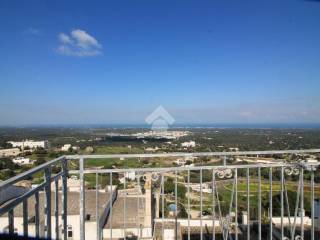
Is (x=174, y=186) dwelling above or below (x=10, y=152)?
below

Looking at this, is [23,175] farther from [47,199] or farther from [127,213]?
[127,213]

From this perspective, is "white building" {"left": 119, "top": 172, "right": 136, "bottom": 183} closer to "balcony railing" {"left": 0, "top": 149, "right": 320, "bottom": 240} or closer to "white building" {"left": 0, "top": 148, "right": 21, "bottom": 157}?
"balcony railing" {"left": 0, "top": 149, "right": 320, "bottom": 240}

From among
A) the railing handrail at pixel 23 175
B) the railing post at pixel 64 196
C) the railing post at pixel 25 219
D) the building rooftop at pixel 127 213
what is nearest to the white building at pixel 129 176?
the building rooftop at pixel 127 213

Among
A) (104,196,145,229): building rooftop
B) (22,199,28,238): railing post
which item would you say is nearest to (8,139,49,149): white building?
(104,196,145,229): building rooftop

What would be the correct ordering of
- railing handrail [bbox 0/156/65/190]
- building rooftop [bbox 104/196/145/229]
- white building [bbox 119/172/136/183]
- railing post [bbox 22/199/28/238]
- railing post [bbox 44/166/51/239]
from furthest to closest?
1. building rooftop [bbox 104/196/145/229]
2. white building [bbox 119/172/136/183]
3. railing post [bbox 44/166/51/239]
4. railing post [bbox 22/199/28/238]
5. railing handrail [bbox 0/156/65/190]

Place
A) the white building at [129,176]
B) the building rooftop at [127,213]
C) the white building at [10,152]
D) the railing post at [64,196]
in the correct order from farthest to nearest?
1. the white building at [10,152]
2. the building rooftop at [127,213]
3. the white building at [129,176]
4. the railing post at [64,196]

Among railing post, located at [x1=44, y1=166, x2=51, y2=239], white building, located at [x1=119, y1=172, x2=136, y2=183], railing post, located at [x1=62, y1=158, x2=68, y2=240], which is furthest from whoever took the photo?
white building, located at [x1=119, y1=172, x2=136, y2=183]

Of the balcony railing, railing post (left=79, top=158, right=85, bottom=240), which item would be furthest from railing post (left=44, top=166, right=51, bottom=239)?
railing post (left=79, top=158, right=85, bottom=240)

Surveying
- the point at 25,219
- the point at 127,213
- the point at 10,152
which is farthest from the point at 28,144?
the point at 25,219

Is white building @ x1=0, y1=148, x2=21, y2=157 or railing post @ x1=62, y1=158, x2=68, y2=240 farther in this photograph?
white building @ x1=0, y1=148, x2=21, y2=157

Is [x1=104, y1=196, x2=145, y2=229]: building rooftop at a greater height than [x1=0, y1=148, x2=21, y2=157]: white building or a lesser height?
lesser

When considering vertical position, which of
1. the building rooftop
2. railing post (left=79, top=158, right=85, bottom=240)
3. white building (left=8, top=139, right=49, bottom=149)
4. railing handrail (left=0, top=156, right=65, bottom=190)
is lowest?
the building rooftop

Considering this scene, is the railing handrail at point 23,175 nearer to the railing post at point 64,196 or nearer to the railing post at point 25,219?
the railing post at point 25,219
